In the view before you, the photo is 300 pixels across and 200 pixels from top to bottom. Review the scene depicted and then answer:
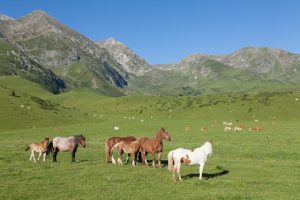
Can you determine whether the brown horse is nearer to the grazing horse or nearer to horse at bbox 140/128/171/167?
horse at bbox 140/128/171/167

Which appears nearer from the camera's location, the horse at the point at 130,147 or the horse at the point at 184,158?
the horse at the point at 184,158

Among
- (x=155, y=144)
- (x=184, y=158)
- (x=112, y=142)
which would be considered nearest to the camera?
(x=184, y=158)

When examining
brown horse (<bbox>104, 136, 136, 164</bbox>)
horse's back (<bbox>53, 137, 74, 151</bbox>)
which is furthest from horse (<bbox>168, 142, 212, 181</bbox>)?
horse's back (<bbox>53, 137, 74, 151</bbox>)

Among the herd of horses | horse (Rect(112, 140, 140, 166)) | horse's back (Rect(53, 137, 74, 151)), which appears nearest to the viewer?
the herd of horses

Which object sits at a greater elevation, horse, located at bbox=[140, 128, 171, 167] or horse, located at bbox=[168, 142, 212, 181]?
horse, located at bbox=[140, 128, 171, 167]

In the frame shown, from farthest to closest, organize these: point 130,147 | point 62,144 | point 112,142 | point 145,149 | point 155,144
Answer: point 62,144
point 112,142
point 130,147
point 145,149
point 155,144

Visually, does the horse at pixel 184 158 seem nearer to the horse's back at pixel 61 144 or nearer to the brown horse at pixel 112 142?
the brown horse at pixel 112 142

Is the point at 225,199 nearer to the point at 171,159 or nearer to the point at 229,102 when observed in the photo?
the point at 171,159

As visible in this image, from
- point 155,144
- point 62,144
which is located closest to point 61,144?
point 62,144

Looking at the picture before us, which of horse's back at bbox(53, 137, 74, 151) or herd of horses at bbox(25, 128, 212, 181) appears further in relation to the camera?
horse's back at bbox(53, 137, 74, 151)

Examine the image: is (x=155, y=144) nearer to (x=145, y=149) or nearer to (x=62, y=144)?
(x=145, y=149)

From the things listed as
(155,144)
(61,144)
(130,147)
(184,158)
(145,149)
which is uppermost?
(155,144)

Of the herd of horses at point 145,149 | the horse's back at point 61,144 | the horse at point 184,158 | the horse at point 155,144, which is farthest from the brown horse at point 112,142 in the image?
the horse at point 184,158

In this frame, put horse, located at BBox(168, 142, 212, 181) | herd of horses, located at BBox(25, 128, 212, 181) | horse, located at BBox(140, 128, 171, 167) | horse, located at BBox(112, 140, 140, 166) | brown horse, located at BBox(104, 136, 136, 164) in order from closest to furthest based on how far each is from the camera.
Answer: horse, located at BBox(168, 142, 212, 181) < herd of horses, located at BBox(25, 128, 212, 181) < horse, located at BBox(140, 128, 171, 167) < horse, located at BBox(112, 140, 140, 166) < brown horse, located at BBox(104, 136, 136, 164)
